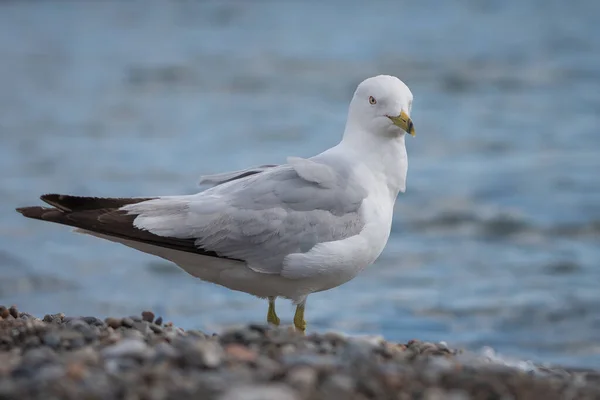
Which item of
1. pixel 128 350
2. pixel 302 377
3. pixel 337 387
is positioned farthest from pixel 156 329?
pixel 337 387

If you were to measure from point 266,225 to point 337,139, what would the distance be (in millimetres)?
8708

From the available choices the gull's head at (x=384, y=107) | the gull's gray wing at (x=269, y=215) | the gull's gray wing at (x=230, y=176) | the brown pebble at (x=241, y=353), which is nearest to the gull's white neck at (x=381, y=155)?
the gull's head at (x=384, y=107)

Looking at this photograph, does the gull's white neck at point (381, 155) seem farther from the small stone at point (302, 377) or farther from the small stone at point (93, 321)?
the small stone at point (302, 377)

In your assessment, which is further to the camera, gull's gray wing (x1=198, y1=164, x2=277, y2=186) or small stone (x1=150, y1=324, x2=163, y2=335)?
gull's gray wing (x1=198, y1=164, x2=277, y2=186)

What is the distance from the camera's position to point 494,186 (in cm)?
1251

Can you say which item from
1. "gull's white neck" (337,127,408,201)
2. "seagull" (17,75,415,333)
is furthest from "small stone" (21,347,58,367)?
"gull's white neck" (337,127,408,201)

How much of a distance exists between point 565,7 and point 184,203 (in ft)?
54.4

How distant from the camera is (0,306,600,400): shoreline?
380 centimetres

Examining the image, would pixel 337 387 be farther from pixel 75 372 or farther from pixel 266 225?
pixel 266 225

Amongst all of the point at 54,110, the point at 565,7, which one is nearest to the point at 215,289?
the point at 54,110

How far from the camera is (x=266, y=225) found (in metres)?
5.77

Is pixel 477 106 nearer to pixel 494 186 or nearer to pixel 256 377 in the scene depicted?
pixel 494 186

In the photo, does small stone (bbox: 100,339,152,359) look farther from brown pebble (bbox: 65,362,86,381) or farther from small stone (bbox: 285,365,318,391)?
small stone (bbox: 285,365,318,391)

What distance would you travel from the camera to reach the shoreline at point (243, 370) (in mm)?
3801
